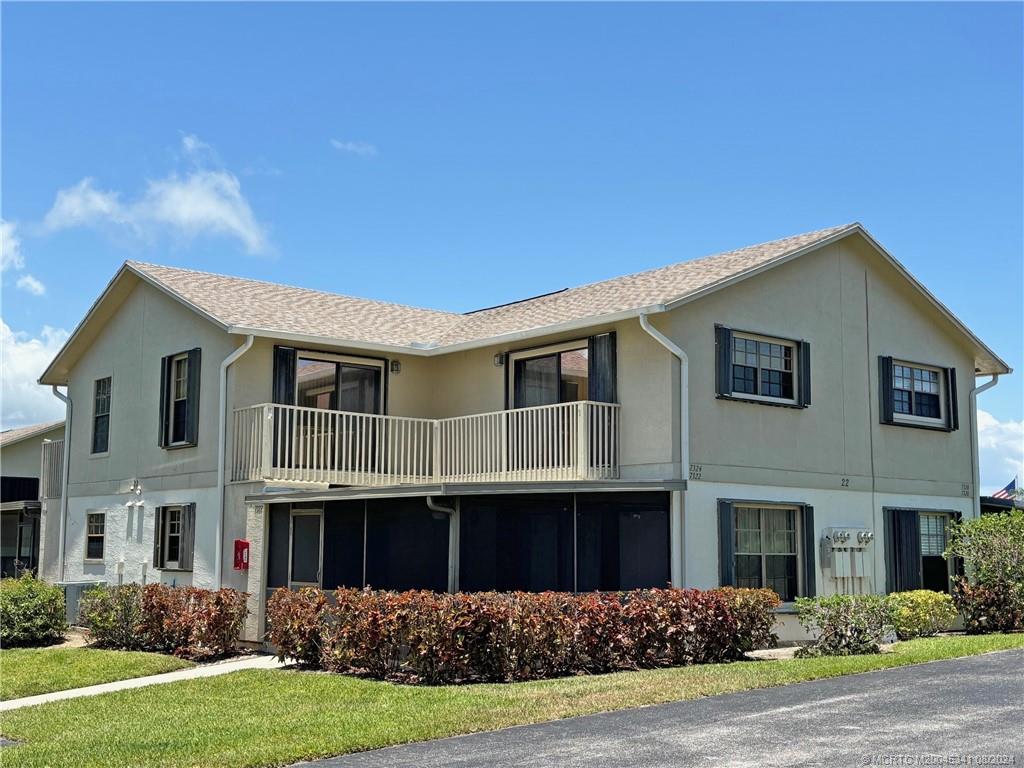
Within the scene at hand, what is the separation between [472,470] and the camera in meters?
20.0

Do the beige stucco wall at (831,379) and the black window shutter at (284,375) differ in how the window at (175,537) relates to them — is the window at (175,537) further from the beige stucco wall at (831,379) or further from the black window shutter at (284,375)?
the beige stucco wall at (831,379)

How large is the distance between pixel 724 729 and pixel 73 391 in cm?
1909

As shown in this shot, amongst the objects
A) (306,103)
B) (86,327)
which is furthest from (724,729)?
(86,327)

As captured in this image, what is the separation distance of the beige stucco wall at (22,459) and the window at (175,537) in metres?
17.1

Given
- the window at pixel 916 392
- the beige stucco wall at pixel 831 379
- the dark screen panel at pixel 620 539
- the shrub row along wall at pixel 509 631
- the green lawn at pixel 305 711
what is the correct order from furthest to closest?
the window at pixel 916 392 < the beige stucco wall at pixel 831 379 < the dark screen panel at pixel 620 539 < the shrub row along wall at pixel 509 631 < the green lawn at pixel 305 711

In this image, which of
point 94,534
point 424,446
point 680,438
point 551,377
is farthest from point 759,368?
point 94,534

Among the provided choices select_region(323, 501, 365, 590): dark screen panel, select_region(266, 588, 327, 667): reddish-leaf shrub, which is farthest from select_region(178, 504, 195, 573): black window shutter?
select_region(266, 588, 327, 667): reddish-leaf shrub

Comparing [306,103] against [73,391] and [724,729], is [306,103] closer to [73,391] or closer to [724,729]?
[73,391]

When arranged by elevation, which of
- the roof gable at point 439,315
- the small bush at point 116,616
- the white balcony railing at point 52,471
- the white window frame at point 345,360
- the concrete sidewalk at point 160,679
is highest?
the roof gable at point 439,315

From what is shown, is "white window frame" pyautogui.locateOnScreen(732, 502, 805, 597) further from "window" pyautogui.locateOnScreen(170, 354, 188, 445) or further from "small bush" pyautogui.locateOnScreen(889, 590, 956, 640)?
"window" pyautogui.locateOnScreen(170, 354, 188, 445)

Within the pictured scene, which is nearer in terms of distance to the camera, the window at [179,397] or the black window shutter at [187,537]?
the black window shutter at [187,537]

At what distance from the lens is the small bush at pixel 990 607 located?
19.0m

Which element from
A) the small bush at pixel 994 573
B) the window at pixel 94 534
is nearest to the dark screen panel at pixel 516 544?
the small bush at pixel 994 573

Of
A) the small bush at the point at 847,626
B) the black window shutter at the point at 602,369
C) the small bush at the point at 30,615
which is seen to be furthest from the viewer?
the small bush at the point at 30,615
